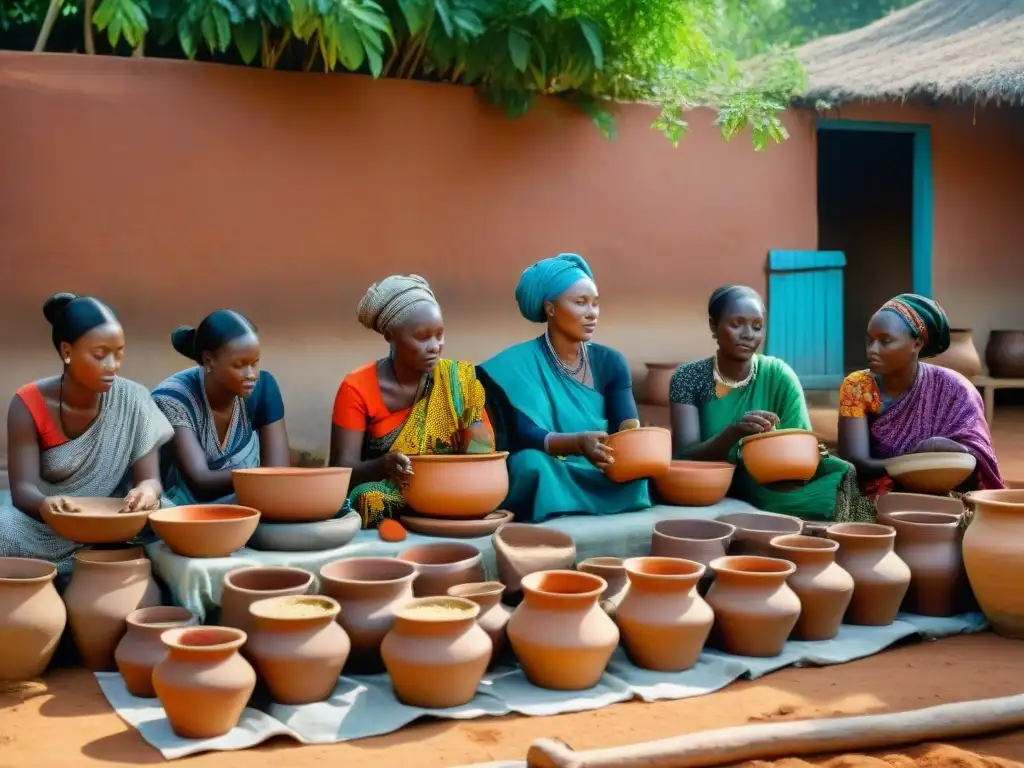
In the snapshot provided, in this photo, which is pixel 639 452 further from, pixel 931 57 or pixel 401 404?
pixel 931 57

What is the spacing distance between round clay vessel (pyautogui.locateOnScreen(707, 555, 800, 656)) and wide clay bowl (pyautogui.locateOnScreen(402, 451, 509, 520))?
0.84 meters

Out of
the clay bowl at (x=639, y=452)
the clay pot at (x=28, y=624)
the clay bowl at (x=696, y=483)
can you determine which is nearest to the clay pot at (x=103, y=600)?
the clay pot at (x=28, y=624)

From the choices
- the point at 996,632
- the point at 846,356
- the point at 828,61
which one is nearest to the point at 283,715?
the point at 996,632

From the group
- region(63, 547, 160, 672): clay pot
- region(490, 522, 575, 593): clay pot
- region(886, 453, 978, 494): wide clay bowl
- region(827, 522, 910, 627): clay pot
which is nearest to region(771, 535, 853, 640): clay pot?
region(827, 522, 910, 627): clay pot

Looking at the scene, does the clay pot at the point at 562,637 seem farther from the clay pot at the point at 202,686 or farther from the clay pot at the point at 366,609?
the clay pot at the point at 202,686

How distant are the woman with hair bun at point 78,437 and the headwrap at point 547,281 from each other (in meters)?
1.51

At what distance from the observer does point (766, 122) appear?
694 cm

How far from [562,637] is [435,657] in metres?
0.40

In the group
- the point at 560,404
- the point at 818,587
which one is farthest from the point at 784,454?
the point at 560,404

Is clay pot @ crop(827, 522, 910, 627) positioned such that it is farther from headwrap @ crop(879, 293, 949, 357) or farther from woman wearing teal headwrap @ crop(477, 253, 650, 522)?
headwrap @ crop(879, 293, 949, 357)

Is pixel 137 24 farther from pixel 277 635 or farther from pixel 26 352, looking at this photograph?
pixel 277 635

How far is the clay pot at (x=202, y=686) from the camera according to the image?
291cm

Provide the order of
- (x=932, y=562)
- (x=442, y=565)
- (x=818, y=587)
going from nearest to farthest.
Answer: (x=442, y=565) → (x=818, y=587) → (x=932, y=562)

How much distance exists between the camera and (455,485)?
3.91 metres
